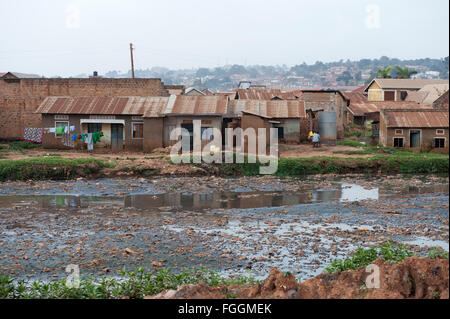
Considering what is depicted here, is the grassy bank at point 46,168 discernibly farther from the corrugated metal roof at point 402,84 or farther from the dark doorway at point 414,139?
the corrugated metal roof at point 402,84

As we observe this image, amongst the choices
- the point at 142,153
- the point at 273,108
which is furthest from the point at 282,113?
the point at 142,153

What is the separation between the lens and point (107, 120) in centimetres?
2878

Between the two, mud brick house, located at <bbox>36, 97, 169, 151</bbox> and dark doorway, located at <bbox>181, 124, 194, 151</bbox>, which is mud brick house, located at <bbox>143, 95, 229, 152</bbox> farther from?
mud brick house, located at <bbox>36, 97, 169, 151</bbox>

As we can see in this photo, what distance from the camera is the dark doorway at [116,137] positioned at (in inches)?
1143

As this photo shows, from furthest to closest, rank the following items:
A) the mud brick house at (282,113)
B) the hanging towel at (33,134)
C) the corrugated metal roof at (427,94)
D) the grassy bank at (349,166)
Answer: the corrugated metal roof at (427,94)
the mud brick house at (282,113)
the hanging towel at (33,134)
the grassy bank at (349,166)

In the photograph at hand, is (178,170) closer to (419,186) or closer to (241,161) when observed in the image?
(241,161)

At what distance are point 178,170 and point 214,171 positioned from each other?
1628 mm

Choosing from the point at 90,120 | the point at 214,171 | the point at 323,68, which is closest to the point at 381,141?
the point at 214,171

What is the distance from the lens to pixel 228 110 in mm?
29953

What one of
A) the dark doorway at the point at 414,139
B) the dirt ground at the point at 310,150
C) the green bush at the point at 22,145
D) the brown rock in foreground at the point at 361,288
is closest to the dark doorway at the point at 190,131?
the dirt ground at the point at 310,150

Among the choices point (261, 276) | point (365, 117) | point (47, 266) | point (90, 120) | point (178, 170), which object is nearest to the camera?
point (261, 276)

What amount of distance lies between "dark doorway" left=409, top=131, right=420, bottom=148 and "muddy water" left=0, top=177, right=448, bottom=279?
640 centimetres

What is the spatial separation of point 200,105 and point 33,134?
9734 millimetres

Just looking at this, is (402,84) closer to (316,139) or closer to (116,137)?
(316,139)
